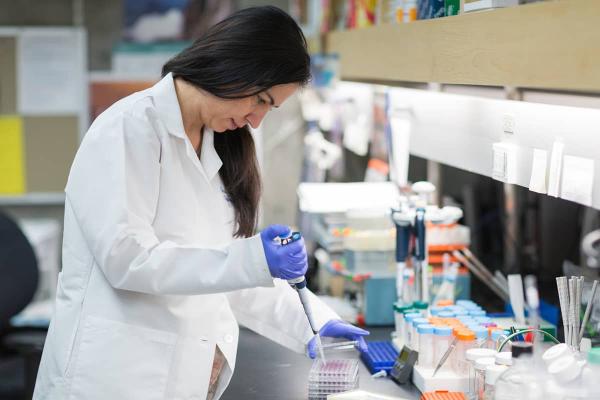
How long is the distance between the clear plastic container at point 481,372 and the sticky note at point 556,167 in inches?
13.5

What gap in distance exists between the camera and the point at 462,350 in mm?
1994

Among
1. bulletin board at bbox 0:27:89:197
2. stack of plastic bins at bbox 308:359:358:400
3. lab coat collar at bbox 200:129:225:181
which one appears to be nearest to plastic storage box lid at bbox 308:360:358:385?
stack of plastic bins at bbox 308:359:358:400

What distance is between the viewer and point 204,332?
1.94m

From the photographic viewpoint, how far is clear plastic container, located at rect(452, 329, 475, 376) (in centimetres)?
196

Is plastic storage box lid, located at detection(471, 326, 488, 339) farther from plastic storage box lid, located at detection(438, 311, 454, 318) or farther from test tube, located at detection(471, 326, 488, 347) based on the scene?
plastic storage box lid, located at detection(438, 311, 454, 318)

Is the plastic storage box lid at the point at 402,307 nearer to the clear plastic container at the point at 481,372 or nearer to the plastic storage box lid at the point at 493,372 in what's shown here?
the clear plastic container at the point at 481,372

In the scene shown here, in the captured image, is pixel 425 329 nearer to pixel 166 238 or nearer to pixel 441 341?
pixel 441 341

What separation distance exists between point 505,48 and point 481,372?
620mm

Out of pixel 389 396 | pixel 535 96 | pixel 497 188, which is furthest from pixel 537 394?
pixel 497 188

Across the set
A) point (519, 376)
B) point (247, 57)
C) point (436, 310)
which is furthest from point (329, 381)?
point (247, 57)

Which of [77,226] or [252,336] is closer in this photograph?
[77,226]

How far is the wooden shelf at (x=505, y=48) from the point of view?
139 cm

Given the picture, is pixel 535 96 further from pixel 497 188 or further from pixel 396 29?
pixel 497 188

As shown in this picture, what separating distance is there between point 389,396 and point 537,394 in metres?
0.51
